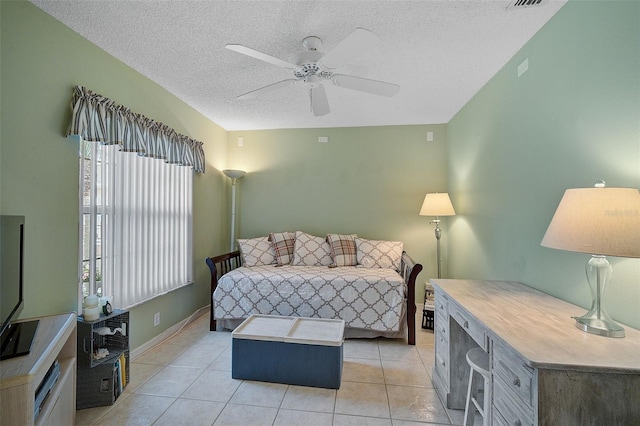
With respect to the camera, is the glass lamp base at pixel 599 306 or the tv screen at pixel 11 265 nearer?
the glass lamp base at pixel 599 306

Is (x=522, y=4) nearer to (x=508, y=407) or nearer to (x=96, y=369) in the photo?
(x=508, y=407)

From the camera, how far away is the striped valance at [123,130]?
76.0 inches

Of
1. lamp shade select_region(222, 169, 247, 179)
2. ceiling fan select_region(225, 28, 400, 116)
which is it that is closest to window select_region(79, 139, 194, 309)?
lamp shade select_region(222, 169, 247, 179)

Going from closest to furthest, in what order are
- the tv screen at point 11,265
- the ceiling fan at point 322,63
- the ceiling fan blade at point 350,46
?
1. the tv screen at point 11,265
2. the ceiling fan blade at point 350,46
3. the ceiling fan at point 322,63

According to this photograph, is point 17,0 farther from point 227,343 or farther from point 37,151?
point 227,343

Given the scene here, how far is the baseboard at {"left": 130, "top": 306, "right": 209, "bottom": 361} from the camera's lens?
2535 millimetres

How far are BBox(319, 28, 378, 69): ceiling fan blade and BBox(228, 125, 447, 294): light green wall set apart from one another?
2252 millimetres

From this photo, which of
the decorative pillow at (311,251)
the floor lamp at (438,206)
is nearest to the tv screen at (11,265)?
the decorative pillow at (311,251)

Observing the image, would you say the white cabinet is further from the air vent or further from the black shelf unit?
the air vent

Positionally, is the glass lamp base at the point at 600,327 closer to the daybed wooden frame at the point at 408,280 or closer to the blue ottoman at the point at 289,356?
the blue ottoman at the point at 289,356

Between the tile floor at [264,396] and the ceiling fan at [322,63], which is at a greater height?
the ceiling fan at [322,63]

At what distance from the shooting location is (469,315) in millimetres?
1466

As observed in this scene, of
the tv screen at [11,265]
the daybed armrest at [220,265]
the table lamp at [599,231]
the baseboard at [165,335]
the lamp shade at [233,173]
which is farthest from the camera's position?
the lamp shade at [233,173]

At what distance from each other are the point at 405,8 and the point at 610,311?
1.97 meters
